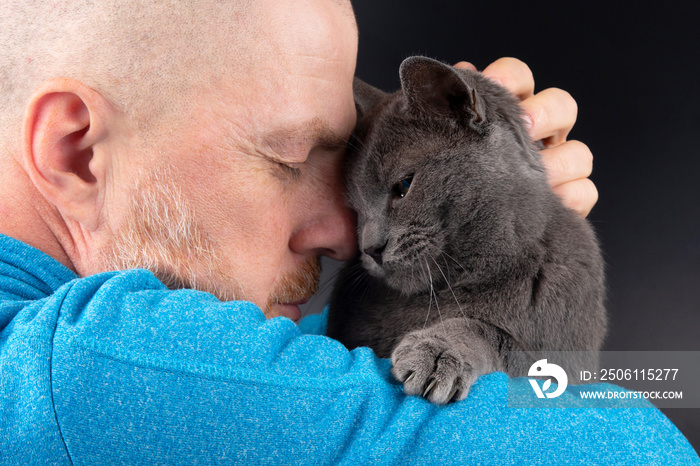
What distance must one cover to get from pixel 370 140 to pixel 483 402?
2.14 ft

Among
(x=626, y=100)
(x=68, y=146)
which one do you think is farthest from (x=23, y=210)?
(x=626, y=100)

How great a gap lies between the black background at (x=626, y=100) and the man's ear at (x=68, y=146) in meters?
1.57

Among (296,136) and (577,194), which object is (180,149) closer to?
(296,136)

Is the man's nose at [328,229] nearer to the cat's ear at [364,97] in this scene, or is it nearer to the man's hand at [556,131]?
the cat's ear at [364,97]

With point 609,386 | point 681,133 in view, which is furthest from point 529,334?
point 681,133

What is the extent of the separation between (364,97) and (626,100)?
4.06 feet

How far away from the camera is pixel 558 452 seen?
844mm

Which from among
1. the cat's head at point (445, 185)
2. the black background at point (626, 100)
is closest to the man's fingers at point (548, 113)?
the cat's head at point (445, 185)

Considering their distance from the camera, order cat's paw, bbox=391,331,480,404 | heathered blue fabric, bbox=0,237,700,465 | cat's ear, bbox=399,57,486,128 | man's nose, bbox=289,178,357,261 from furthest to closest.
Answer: man's nose, bbox=289,178,357,261
cat's ear, bbox=399,57,486,128
cat's paw, bbox=391,331,480,404
heathered blue fabric, bbox=0,237,700,465

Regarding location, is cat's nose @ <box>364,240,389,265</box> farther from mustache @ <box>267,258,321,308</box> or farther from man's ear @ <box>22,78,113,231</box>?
man's ear @ <box>22,78,113,231</box>

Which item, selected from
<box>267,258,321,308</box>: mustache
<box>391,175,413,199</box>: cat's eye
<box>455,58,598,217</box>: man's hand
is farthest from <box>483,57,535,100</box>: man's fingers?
<box>267,258,321,308</box>: mustache

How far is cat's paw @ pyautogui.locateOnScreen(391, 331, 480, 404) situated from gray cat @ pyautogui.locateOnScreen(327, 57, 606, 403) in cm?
9

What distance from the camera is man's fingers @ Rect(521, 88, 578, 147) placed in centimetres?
147

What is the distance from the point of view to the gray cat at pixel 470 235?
3.95 ft
